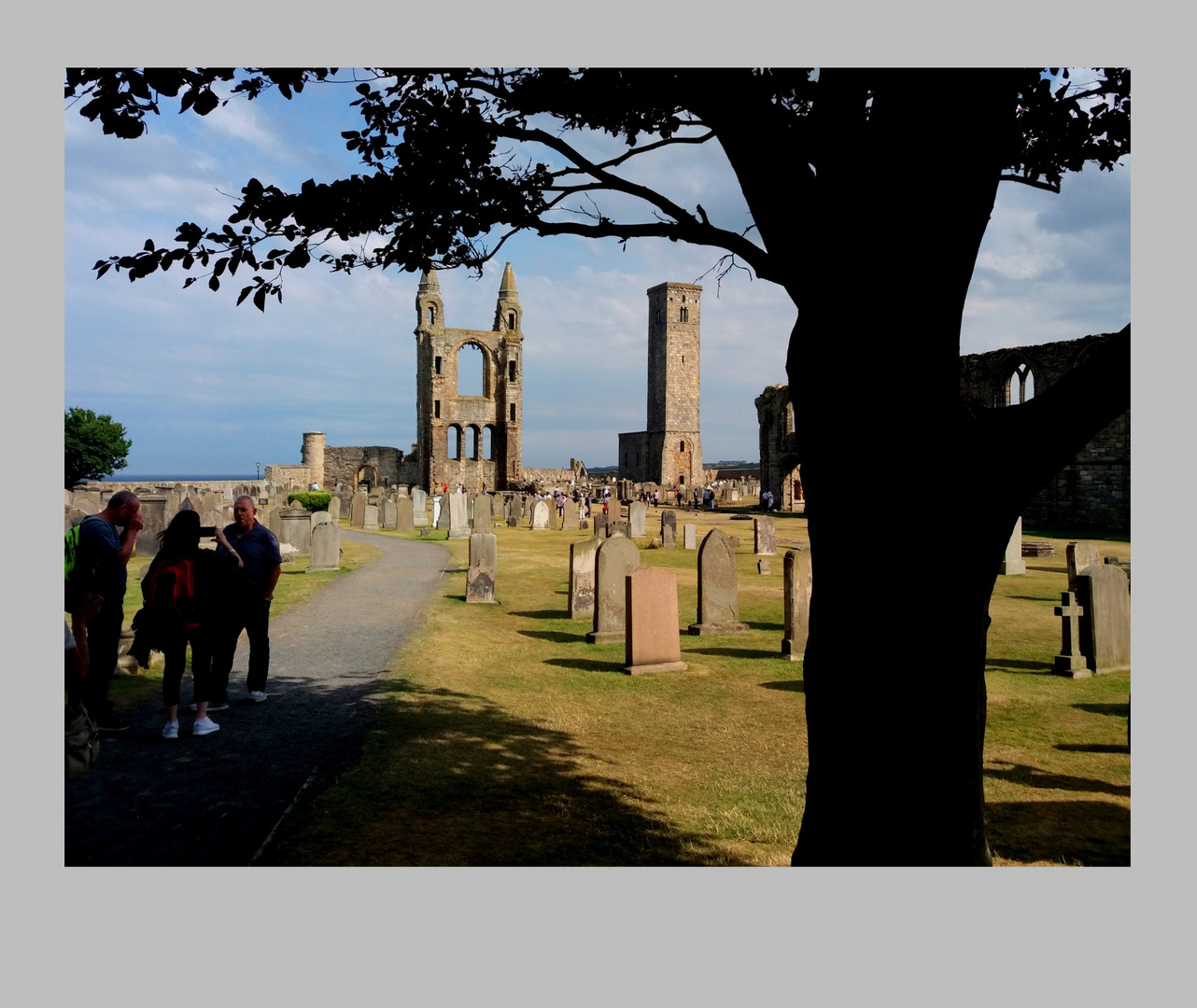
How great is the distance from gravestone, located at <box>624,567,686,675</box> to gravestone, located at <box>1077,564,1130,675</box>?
14.0 feet

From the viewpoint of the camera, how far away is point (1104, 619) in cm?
863

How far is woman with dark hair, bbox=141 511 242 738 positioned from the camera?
5957mm

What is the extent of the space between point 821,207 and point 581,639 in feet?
25.7

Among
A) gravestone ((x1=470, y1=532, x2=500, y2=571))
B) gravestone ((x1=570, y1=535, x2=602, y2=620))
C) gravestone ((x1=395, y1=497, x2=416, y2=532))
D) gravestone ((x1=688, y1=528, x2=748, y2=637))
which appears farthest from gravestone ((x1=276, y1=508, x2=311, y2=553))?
gravestone ((x1=688, y1=528, x2=748, y2=637))

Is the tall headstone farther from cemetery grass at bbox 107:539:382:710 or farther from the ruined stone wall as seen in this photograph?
the ruined stone wall

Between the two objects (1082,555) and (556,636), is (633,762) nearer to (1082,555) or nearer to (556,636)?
(556,636)

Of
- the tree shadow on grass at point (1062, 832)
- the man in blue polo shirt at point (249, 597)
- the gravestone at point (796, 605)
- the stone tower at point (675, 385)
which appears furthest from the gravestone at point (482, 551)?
the stone tower at point (675, 385)

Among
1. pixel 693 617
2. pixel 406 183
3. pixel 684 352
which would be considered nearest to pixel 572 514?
pixel 693 617

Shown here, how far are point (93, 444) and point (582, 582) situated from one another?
166 feet

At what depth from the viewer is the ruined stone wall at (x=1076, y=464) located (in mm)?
29391

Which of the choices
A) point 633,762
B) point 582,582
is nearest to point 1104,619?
point 633,762

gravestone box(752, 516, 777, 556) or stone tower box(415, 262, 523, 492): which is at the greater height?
stone tower box(415, 262, 523, 492)

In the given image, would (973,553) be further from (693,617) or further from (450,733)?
(693,617)

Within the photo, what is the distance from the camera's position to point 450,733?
21.2ft
